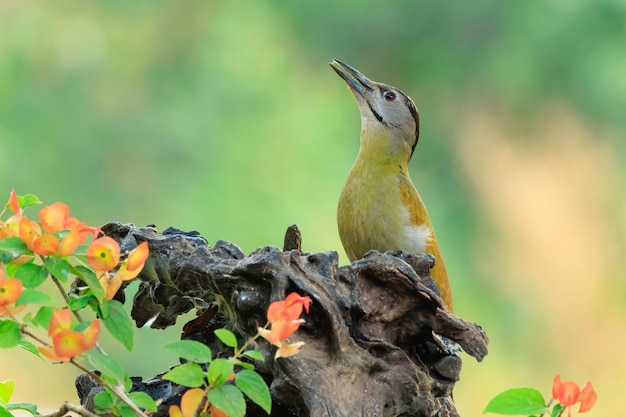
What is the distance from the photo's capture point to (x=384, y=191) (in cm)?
147

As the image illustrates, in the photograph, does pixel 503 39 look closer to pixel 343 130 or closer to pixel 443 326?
pixel 343 130

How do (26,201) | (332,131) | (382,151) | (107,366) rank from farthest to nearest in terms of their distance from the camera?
1. (332,131)
2. (382,151)
3. (26,201)
4. (107,366)

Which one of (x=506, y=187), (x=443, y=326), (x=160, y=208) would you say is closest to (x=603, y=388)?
(x=506, y=187)

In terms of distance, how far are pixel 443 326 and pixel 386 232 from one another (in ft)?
1.80

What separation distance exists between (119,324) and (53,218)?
99mm

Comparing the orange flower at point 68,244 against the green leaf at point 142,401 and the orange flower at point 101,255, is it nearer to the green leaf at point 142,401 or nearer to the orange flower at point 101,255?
the orange flower at point 101,255

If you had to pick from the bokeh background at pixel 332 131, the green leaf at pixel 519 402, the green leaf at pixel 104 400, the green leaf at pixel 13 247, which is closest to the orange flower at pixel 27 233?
the green leaf at pixel 13 247

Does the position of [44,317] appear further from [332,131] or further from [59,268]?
[332,131]

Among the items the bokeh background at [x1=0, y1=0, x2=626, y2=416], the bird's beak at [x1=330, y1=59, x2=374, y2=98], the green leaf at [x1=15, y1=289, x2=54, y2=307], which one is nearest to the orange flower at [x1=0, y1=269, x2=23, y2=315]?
the green leaf at [x1=15, y1=289, x2=54, y2=307]

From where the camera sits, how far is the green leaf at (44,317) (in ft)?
2.12

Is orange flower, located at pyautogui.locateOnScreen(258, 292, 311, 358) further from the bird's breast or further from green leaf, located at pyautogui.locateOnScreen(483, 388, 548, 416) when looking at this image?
the bird's breast

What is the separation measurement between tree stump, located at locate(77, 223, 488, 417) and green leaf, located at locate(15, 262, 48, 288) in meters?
0.19

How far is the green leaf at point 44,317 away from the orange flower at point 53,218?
6cm

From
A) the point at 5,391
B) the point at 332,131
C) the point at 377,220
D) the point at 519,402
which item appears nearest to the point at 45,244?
the point at 5,391
